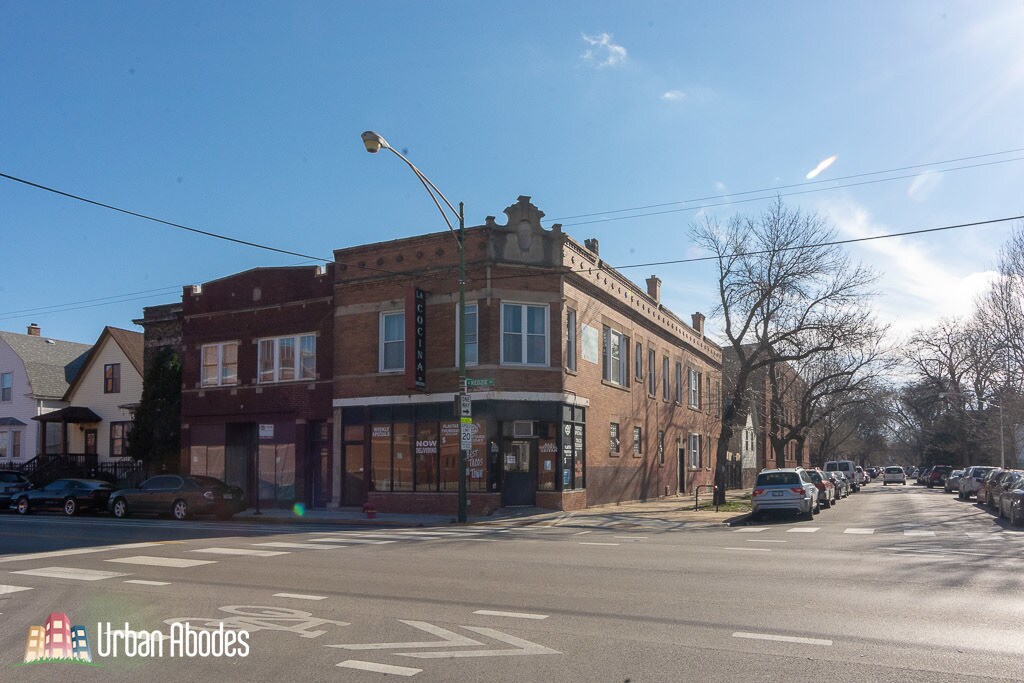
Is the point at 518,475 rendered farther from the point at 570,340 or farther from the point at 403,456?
the point at 570,340

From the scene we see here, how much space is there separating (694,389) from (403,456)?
23.7 meters

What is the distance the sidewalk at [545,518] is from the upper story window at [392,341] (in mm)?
4996

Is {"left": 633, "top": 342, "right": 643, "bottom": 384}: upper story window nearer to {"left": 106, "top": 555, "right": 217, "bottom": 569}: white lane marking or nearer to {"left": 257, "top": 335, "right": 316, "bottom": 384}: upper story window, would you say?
{"left": 257, "top": 335, "right": 316, "bottom": 384}: upper story window

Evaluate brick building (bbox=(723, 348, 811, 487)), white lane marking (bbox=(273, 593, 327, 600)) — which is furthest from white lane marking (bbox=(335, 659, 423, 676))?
brick building (bbox=(723, 348, 811, 487))

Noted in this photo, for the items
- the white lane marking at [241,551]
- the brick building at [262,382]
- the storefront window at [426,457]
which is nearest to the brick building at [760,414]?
the storefront window at [426,457]

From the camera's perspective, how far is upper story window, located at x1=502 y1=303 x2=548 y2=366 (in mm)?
27094

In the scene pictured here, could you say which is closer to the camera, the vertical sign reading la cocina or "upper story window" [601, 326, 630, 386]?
the vertical sign reading la cocina

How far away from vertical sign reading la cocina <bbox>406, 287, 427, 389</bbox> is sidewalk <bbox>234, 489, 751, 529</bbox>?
14.3 ft

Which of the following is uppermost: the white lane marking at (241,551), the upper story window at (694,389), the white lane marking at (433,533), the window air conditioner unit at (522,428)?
the upper story window at (694,389)

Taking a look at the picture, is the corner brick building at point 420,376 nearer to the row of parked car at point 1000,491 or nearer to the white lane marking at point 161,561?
the white lane marking at point 161,561

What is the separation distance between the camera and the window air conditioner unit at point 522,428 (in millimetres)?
26688

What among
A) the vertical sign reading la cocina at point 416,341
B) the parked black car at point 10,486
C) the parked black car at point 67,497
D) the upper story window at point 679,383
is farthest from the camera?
the upper story window at point 679,383

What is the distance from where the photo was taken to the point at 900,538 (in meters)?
17.7

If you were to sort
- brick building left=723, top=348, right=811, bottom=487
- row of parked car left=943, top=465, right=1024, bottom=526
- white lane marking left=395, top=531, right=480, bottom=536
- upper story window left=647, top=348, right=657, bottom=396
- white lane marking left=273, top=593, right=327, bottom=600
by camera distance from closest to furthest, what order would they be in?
white lane marking left=273, top=593, right=327, bottom=600, white lane marking left=395, top=531, right=480, bottom=536, row of parked car left=943, top=465, right=1024, bottom=526, upper story window left=647, top=348, right=657, bottom=396, brick building left=723, top=348, right=811, bottom=487
